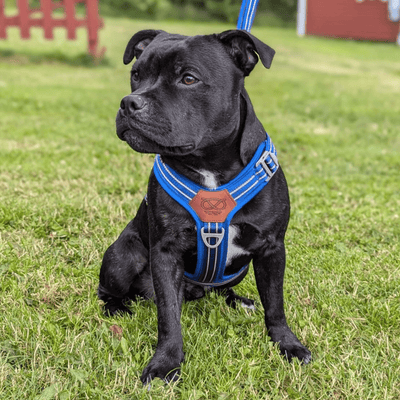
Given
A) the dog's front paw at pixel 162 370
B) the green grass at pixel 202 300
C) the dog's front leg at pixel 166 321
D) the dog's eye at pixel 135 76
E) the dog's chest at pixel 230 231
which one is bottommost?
the green grass at pixel 202 300

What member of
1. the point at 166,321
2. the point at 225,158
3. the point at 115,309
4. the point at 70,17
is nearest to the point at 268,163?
the point at 225,158

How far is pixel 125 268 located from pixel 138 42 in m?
1.39

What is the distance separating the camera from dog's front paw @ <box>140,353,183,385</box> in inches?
104

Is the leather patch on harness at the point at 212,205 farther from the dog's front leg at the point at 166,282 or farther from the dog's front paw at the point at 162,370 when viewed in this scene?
the dog's front paw at the point at 162,370

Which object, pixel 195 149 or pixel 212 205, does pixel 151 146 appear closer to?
pixel 195 149

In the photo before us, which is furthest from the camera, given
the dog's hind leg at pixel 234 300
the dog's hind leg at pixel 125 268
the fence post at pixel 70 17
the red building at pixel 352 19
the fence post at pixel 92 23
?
the red building at pixel 352 19

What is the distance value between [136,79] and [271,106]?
746cm

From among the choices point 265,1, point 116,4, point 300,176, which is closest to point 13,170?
point 300,176

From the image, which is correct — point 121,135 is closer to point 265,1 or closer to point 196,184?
point 196,184

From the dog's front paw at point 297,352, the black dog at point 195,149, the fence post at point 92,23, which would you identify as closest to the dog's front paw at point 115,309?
the black dog at point 195,149

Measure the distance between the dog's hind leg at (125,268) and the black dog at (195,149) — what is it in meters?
0.18

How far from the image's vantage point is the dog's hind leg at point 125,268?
10.6ft

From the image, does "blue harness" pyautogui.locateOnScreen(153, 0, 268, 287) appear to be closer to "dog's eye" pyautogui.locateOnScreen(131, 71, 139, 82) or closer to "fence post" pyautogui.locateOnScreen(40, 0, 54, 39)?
"dog's eye" pyautogui.locateOnScreen(131, 71, 139, 82)

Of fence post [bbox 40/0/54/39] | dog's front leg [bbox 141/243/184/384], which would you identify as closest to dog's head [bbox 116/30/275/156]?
dog's front leg [bbox 141/243/184/384]
